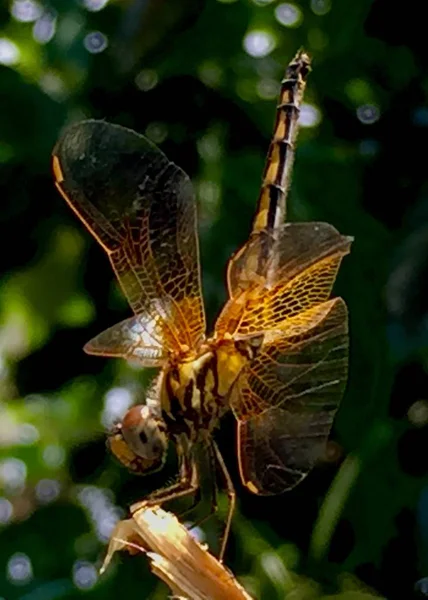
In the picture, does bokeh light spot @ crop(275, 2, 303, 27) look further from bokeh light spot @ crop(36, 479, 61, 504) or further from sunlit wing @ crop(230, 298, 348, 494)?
sunlit wing @ crop(230, 298, 348, 494)

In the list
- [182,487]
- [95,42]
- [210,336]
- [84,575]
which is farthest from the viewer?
[95,42]

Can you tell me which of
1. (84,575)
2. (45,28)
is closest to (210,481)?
(84,575)

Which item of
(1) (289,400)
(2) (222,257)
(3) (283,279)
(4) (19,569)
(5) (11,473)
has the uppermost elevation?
(3) (283,279)

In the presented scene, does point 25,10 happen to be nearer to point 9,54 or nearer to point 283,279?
point 9,54

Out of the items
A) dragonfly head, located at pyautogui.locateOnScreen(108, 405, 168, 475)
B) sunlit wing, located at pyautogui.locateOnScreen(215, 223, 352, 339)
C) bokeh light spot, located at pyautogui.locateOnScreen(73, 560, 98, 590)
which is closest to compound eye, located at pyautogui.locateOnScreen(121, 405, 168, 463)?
dragonfly head, located at pyautogui.locateOnScreen(108, 405, 168, 475)

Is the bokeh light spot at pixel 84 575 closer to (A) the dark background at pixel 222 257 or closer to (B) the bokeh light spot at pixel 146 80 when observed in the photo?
(A) the dark background at pixel 222 257

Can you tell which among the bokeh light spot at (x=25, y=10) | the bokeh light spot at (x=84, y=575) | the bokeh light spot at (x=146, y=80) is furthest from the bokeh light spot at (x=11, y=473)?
the bokeh light spot at (x=25, y=10)

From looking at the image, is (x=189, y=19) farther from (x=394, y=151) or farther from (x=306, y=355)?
(x=306, y=355)

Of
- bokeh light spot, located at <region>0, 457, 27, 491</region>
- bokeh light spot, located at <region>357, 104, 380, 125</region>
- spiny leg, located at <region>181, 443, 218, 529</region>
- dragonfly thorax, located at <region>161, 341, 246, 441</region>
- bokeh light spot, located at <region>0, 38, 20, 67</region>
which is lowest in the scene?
bokeh light spot, located at <region>0, 457, 27, 491</region>
